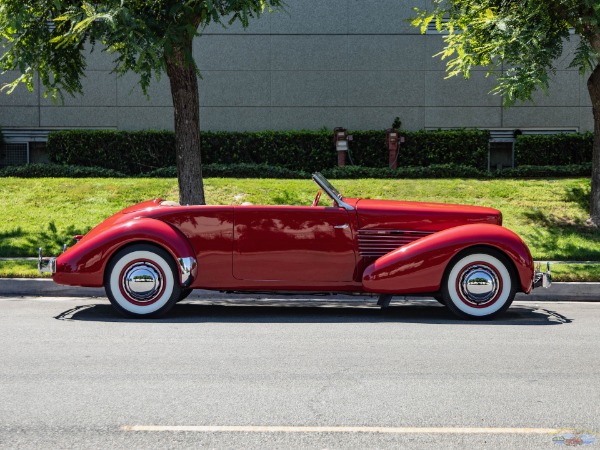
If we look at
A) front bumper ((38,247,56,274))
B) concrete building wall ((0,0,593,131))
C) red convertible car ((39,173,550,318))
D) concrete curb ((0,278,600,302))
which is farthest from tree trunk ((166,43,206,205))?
concrete building wall ((0,0,593,131))

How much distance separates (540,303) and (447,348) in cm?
323

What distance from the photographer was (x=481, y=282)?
8.23 metres

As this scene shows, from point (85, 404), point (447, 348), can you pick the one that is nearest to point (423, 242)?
point (447, 348)

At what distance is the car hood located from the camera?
8.41 meters

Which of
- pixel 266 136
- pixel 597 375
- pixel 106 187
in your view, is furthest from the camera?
pixel 266 136

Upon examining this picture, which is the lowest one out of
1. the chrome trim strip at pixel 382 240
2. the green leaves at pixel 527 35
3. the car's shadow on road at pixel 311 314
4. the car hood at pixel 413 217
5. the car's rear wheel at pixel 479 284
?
the car's shadow on road at pixel 311 314

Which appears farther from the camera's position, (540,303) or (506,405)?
(540,303)

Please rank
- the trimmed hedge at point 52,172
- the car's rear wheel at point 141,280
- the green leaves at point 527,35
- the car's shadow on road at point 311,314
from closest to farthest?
the car's rear wheel at point 141,280, the car's shadow on road at point 311,314, the green leaves at point 527,35, the trimmed hedge at point 52,172

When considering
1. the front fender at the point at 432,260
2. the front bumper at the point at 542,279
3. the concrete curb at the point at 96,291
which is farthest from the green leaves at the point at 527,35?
the front fender at the point at 432,260

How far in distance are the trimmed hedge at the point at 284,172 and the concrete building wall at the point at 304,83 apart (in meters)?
3.10

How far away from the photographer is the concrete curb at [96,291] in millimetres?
9844

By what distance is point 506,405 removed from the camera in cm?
514

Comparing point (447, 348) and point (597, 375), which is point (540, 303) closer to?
point (447, 348)

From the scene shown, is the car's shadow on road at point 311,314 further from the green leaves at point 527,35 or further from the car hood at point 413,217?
the green leaves at point 527,35
